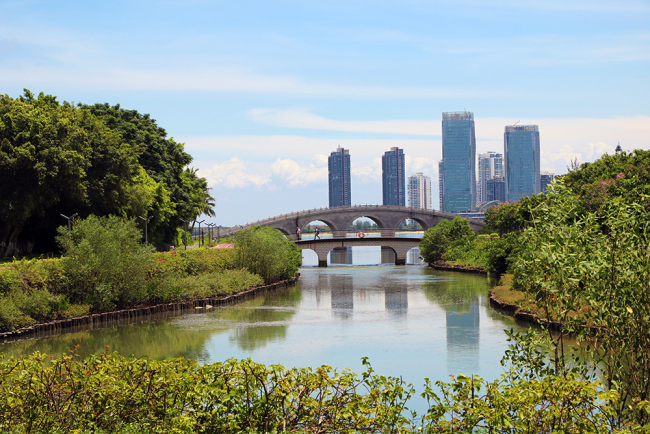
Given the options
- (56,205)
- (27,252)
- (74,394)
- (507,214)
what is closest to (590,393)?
(74,394)

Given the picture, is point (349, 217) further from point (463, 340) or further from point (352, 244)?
point (463, 340)

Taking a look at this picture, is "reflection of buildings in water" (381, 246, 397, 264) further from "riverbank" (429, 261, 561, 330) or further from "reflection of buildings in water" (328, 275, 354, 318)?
"riverbank" (429, 261, 561, 330)

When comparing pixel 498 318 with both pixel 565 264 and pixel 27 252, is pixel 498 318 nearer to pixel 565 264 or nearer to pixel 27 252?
pixel 565 264

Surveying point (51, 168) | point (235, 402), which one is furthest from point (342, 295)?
point (235, 402)

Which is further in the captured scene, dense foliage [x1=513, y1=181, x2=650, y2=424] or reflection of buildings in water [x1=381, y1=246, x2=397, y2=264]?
reflection of buildings in water [x1=381, y1=246, x2=397, y2=264]

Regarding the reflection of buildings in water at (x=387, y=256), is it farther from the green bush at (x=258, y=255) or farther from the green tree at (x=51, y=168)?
the green tree at (x=51, y=168)

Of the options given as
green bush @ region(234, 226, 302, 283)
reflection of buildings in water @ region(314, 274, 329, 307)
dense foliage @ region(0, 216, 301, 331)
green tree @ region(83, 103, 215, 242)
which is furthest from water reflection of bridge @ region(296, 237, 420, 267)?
dense foliage @ region(0, 216, 301, 331)

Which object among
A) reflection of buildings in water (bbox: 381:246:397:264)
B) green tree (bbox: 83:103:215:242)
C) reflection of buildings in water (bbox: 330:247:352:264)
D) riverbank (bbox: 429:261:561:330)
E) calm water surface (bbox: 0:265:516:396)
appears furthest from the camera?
reflection of buildings in water (bbox: 330:247:352:264)

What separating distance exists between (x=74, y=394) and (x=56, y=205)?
31172 mm

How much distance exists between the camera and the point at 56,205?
37438 mm

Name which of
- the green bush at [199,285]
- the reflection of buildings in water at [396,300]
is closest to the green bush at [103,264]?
the green bush at [199,285]

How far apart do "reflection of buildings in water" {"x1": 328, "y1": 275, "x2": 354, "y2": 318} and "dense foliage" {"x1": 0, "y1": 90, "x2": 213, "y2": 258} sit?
14.8 meters

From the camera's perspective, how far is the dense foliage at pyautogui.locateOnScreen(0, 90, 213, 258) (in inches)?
1264

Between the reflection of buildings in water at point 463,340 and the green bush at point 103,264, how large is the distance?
1534cm
